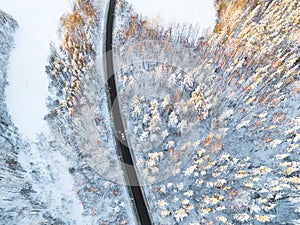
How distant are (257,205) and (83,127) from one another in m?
16.0

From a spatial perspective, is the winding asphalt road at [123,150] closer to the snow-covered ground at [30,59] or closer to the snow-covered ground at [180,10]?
the snow-covered ground at [30,59]

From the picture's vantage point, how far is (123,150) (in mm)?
20453

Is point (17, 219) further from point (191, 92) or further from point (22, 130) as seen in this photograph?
point (191, 92)

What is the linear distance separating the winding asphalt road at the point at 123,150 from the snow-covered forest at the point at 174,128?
462 mm

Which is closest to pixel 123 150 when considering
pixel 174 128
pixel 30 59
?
pixel 174 128

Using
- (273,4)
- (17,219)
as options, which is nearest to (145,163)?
(17,219)

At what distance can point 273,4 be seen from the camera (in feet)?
79.6

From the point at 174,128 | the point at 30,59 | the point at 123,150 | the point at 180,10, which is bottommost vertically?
the point at 123,150

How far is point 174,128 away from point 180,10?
17774 mm

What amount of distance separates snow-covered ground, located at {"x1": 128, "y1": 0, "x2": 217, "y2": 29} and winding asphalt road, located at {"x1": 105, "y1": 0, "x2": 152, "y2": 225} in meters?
8.19

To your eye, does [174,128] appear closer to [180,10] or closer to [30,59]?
[180,10]

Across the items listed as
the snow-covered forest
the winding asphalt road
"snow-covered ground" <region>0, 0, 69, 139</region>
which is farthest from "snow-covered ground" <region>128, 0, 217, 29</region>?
"snow-covered ground" <region>0, 0, 69, 139</region>

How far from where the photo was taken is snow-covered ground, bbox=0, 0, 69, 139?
22172 millimetres

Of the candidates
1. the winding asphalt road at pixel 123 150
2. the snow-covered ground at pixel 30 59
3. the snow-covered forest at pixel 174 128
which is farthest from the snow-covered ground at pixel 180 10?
the snow-covered ground at pixel 30 59
